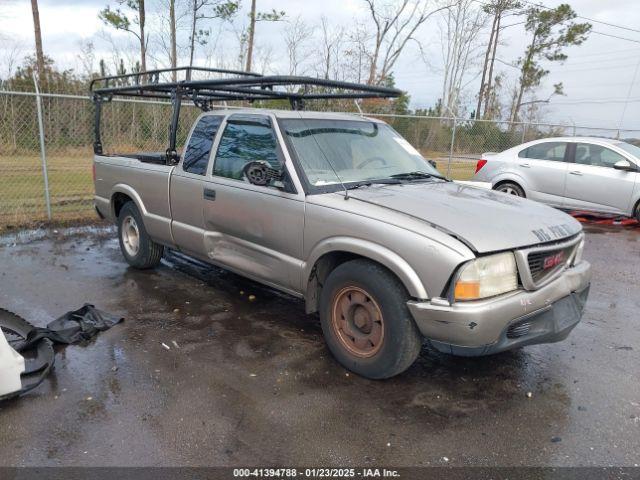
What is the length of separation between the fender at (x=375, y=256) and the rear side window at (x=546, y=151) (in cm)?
766

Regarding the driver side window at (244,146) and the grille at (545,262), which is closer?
the grille at (545,262)

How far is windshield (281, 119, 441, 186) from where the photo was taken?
13.0 ft

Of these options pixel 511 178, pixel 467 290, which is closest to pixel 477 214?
pixel 467 290

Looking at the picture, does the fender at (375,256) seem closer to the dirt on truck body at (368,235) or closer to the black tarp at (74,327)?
the dirt on truck body at (368,235)

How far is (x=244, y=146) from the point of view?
14.4ft

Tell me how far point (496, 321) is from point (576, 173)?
24.6 ft

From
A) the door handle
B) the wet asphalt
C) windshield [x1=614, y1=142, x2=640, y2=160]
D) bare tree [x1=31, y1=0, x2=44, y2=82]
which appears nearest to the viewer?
the wet asphalt

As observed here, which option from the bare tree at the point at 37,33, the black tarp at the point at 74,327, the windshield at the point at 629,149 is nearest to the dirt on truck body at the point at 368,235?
the black tarp at the point at 74,327

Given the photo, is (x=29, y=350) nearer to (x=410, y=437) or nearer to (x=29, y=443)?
(x=29, y=443)

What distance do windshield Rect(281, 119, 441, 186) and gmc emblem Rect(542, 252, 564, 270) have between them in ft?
4.68

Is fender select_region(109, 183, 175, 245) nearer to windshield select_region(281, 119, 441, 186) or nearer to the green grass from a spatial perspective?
windshield select_region(281, 119, 441, 186)

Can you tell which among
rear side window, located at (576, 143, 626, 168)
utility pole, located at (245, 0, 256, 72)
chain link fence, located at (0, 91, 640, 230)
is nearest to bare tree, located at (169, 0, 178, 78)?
utility pole, located at (245, 0, 256, 72)

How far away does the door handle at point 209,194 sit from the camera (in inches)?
176

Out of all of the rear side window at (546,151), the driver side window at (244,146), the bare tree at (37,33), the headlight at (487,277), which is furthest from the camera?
the bare tree at (37,33)
